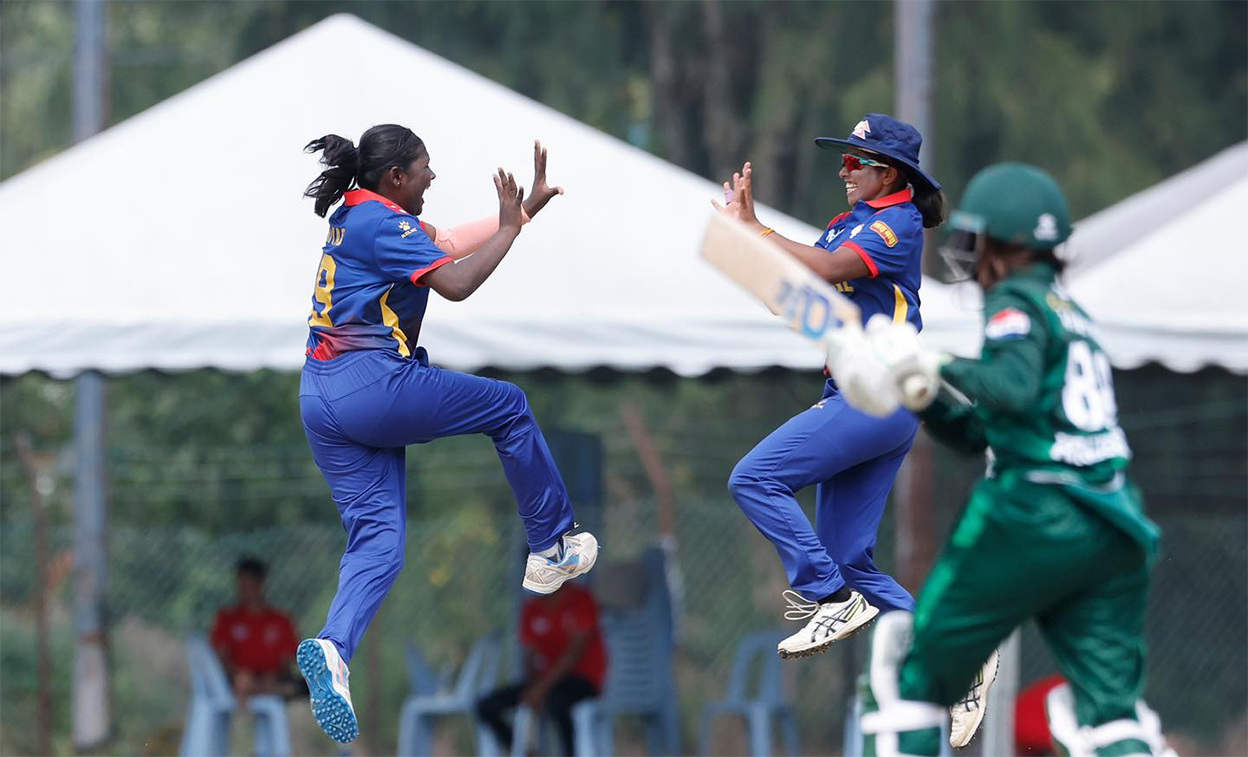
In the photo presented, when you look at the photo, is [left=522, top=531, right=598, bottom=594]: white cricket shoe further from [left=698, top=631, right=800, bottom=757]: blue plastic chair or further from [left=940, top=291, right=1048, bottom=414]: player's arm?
[left=698, top=631, right=800, bottom=757]: blue plastic chair

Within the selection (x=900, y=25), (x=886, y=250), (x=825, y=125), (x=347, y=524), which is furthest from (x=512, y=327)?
(x=825, y=125)

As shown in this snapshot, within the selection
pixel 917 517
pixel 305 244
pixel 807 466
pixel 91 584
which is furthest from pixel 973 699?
pixel 91 584

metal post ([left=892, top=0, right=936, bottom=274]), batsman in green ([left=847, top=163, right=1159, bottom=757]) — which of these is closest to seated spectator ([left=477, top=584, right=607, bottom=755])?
metal post ([left=892, top=0, right=936, bottom=274])

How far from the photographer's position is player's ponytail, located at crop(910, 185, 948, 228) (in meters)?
5.48

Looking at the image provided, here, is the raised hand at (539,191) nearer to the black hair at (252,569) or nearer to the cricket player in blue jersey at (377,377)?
the cricket player in blue jersey at (377,377)

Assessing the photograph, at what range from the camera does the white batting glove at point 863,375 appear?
392 centimetres

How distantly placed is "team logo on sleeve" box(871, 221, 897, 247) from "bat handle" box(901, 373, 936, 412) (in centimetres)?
135

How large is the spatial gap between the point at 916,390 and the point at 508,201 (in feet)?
6.01

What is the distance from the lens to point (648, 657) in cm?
995

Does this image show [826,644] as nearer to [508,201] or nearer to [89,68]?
[508,201]

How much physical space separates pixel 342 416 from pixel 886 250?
1.62 meters

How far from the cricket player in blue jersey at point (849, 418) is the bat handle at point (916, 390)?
126cm

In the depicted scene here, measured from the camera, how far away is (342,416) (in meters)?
5.32

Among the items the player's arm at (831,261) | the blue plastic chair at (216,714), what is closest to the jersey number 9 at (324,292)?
the player's arm at (831,261)
